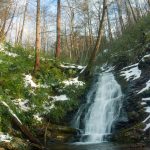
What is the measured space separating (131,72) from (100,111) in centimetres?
428

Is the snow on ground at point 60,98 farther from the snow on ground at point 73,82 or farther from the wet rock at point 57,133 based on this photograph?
the wet rock at point 57,133

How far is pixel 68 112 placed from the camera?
19.4m

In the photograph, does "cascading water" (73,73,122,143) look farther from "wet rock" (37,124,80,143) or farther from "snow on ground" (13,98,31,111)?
"snow on ground" (13,98,31,111)

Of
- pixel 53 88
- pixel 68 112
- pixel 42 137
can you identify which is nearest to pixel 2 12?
pixel 53 88

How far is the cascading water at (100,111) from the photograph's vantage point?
17.4 m

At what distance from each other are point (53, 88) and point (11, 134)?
6591 millimetres

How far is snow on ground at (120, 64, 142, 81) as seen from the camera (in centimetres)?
2049

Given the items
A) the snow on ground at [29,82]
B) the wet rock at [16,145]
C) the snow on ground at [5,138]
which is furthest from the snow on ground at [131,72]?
the snow on ground at [5,138]

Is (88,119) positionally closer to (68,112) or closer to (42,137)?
(68,112)

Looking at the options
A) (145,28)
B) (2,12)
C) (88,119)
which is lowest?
(88,119)

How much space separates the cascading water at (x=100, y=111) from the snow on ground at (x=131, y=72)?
0.84 m

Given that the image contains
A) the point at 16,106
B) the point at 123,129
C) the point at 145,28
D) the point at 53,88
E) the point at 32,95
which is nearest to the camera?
the point at 123,129

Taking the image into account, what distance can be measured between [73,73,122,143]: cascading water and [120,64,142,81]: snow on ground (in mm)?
836

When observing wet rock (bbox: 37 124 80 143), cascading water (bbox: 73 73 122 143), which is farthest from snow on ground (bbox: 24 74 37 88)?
wet rock (bbox: 37 124 80 143)
